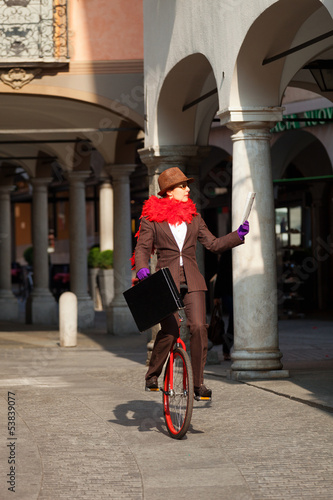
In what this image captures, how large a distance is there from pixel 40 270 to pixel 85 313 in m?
3.02

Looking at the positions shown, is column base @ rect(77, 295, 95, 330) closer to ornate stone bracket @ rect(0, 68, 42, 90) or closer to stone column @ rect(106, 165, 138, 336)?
stone column @ rect(106, 165, 138, 336)

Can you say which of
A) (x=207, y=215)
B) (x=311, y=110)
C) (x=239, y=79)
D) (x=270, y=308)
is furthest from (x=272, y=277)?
(x=207, y=215)

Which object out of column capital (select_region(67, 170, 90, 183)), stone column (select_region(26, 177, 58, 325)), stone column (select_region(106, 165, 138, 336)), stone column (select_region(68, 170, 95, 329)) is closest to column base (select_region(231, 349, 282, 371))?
stone column (select_region(106, 165, 138, 336))

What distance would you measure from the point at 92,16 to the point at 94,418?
404 inches

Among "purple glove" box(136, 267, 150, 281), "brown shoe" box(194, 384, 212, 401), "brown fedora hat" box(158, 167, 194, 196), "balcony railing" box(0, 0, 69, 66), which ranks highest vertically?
"balcony railing" box(0, 0, 69, 66)

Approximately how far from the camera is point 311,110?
23234 millimetres

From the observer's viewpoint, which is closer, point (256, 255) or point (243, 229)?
point (243, 229)

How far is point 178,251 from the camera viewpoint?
795cm

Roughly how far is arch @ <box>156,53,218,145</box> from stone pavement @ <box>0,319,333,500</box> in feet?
10.6

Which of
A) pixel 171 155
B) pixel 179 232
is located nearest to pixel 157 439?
pixel 179 232

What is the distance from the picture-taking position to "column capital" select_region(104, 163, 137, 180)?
831 inches

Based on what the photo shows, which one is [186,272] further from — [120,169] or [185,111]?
[120,169]

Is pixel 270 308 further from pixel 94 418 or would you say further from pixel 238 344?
pixel 94 418

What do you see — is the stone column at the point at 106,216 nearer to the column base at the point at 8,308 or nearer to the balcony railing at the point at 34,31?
the column base at the point at 8,308
